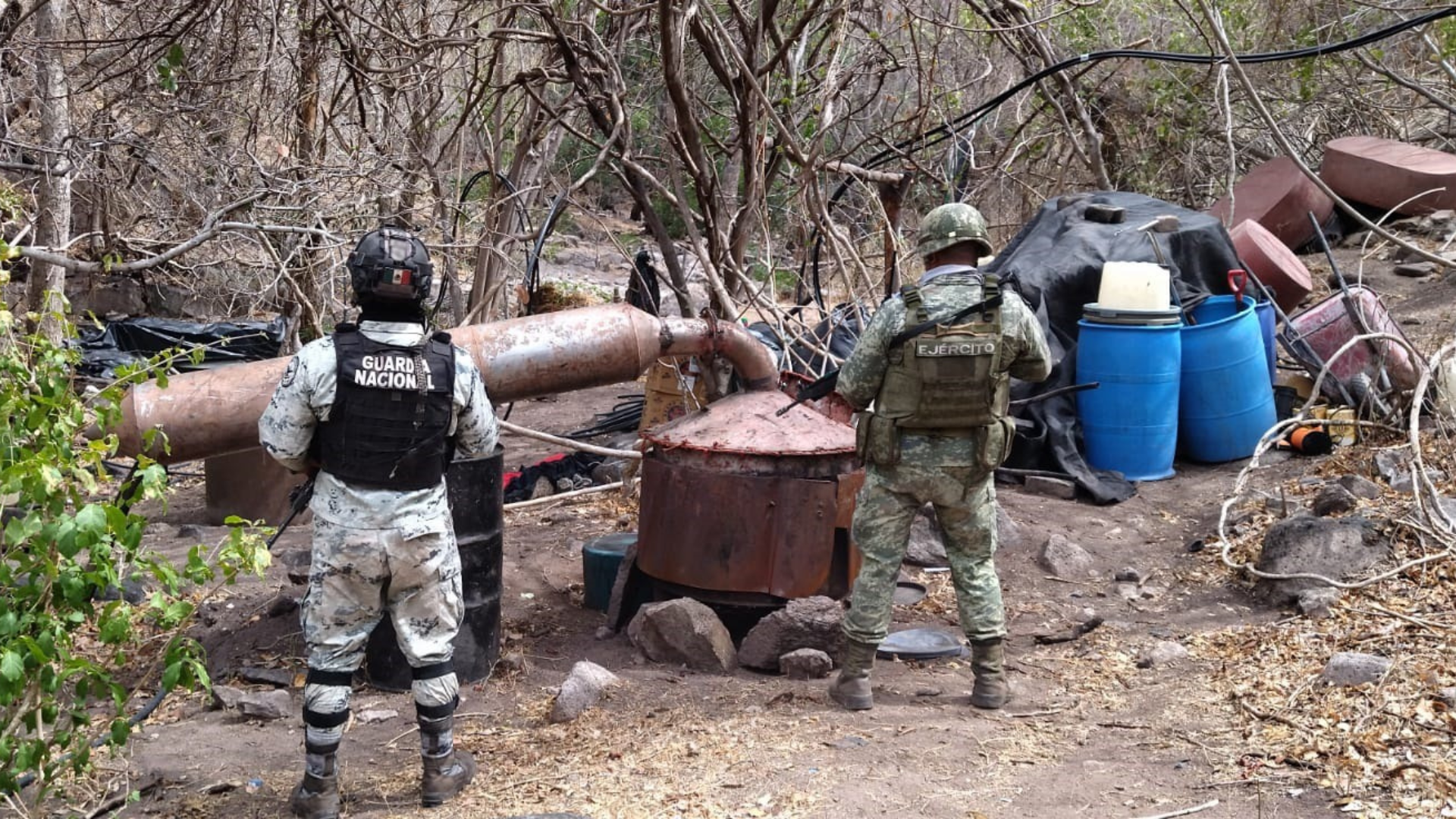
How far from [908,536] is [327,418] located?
7.02ft

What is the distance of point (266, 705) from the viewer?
4.89 m

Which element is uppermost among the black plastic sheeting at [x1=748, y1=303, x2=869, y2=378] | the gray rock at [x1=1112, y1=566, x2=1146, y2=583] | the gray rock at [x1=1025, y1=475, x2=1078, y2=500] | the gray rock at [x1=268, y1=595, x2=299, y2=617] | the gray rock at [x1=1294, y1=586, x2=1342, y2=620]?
the black plastic sheeting at [x1=748, y1=303, x2=869, y2=378]

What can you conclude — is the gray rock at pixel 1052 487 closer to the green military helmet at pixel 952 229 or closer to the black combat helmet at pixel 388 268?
the green military helmet at pixel 952 229

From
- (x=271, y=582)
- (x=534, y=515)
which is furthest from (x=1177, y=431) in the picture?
(x=271, y=582)

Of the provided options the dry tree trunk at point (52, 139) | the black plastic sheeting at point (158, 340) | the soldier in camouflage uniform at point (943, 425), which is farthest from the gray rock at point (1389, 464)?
the black plastic sheeting at point (158, 340)

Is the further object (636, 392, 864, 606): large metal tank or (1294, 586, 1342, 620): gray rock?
(636, 392, 864, 606): large metal tank

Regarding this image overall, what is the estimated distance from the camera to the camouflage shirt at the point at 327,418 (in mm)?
3861

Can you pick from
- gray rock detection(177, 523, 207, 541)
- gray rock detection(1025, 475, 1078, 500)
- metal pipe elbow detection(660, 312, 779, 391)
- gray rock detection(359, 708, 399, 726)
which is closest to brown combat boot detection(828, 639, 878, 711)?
metal pipe elbow detection(660, 312, 779, 391)

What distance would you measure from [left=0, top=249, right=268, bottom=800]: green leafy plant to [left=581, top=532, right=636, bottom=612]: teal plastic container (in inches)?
106

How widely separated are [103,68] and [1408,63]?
11633 mm

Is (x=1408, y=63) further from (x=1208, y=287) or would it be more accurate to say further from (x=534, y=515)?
(x=534, y=515)

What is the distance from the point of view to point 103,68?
6.88m

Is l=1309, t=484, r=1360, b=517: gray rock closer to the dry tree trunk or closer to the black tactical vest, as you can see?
the black tactical vest

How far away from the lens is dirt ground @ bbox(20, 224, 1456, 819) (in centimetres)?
393
